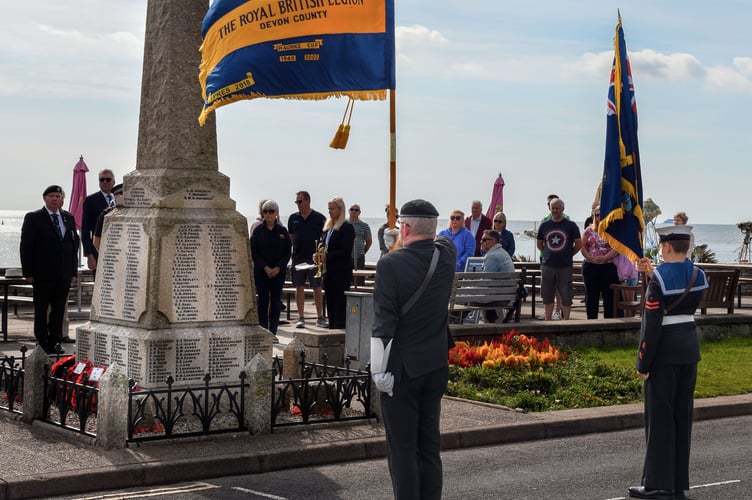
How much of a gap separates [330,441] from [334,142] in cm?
296

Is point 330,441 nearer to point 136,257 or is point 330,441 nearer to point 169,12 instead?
point 136,257

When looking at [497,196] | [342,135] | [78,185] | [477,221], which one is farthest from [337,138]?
[497,196]

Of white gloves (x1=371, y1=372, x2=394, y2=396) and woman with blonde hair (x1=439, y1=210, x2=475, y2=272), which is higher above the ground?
woman with blonde hair (x1=439, y1=210, x2=475, y2=272)

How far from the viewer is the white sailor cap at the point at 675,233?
877cm

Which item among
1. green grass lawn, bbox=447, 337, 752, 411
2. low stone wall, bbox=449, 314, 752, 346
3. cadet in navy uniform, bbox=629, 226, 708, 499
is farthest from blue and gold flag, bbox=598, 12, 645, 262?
cadet in navy uniform, bbox=629, 226, 708, 499

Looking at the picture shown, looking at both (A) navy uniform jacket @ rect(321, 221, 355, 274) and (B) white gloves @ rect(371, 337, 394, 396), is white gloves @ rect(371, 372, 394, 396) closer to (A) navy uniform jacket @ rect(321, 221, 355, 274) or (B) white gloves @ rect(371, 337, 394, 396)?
(B) white gloves @ rect(371, 337, 394, 396)

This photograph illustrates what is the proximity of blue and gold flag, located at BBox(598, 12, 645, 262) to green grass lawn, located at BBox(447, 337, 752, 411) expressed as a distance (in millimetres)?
1532

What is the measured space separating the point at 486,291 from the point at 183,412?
22.1ft

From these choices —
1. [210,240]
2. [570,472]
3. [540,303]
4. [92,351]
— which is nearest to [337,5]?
[210,240]

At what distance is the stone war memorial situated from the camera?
10.9 m

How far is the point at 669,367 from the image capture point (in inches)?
341

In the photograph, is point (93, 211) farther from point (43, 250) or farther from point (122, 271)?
point (122, 271)

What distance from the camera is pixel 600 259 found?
1833 cm

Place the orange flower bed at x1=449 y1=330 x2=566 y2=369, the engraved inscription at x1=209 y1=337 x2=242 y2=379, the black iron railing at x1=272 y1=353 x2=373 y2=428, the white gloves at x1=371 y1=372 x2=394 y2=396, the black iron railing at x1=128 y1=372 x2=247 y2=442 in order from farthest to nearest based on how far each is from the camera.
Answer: the orange flower bed at x1=449 y1=330 x2=566 y2=369, the engraved inscription at x1=209 y1=337 x2=242 y2=379, the black iron railing at x1=272 y1=353 x2=373 y2=428, the black iron railing at x1=128 y1=372 x2=247 y2=442, the white gloves at x1=371 y1=372 x2=394 y2=396
